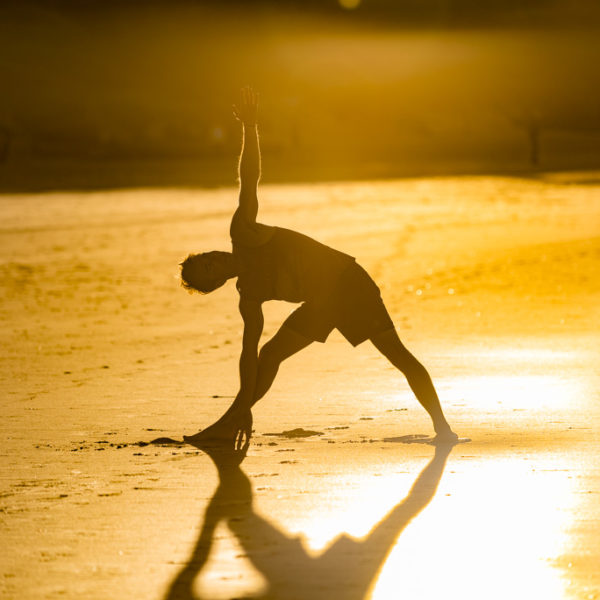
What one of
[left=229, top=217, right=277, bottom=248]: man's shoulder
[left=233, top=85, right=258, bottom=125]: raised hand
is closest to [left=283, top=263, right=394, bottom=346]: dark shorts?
[left=229, top=217, right=277, bottom=248]: man's shoulder

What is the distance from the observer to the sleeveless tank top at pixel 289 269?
25.2ft

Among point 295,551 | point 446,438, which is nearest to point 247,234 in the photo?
point 446,438


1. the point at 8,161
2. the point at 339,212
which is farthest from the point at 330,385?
the point at 8,161

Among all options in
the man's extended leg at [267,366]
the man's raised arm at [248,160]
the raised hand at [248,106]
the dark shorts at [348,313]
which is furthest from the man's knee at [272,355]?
the raised hand at [248,106]

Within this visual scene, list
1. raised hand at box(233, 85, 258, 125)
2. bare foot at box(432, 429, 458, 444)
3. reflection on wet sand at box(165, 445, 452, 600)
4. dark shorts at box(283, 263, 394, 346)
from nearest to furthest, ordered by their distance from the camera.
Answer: reflection on wet sand at box(165, 445, 452, 600) → raised hand at box(233, 85, 258, 125) → dark shorts at box(283, 263, 394, 346) → bare foot at box(432, 429, 458, 444)

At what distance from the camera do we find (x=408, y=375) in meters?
8.13

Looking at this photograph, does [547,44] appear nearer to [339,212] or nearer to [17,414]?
[339,212]

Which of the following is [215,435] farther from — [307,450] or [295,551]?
[295,551]

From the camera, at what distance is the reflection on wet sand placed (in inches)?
213

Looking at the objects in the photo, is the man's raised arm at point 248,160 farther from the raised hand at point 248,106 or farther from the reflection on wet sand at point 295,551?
the reflection on wet sand at point 295,551

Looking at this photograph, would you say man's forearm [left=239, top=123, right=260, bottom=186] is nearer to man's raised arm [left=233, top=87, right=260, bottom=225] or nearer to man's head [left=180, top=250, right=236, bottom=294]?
man's raised arm [left=233, top=87, right=260, bottom=225]

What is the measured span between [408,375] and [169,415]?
172cm

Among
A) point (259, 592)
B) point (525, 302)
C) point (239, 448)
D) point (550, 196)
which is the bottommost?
point (550, 196)

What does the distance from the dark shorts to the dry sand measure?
62 centimetres
